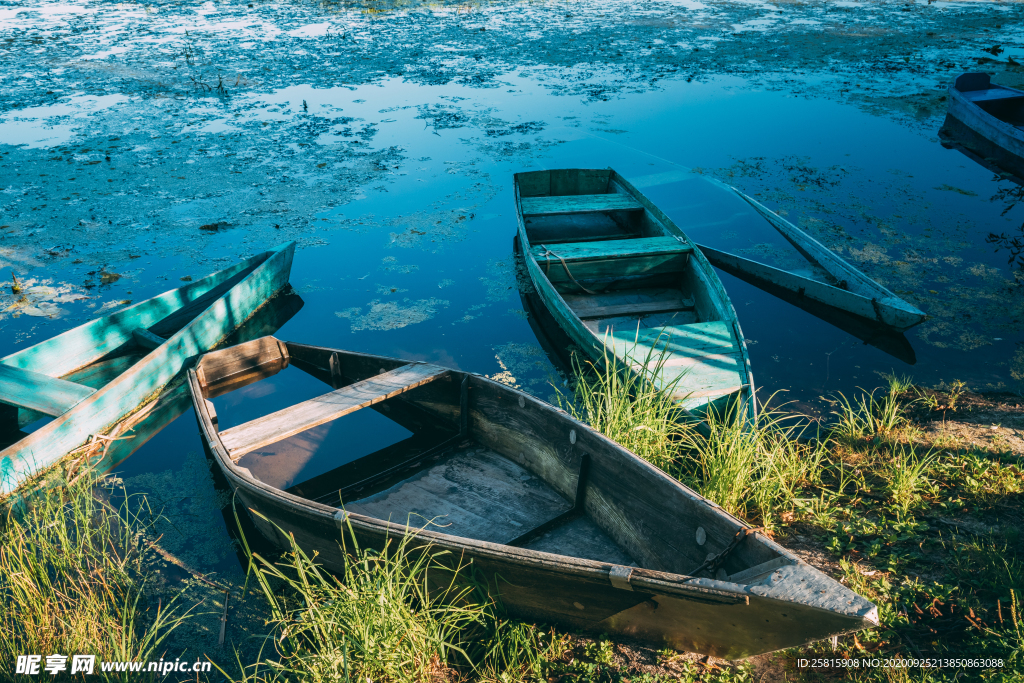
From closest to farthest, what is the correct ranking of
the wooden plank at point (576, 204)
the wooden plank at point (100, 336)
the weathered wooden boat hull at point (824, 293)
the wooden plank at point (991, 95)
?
the wooden plank at point (100, 336), the weathered wooden boat hull at point (824, 293), the wooden plank at point (576, 204), the wooden plank at point (991, 95)

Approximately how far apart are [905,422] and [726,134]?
723cm

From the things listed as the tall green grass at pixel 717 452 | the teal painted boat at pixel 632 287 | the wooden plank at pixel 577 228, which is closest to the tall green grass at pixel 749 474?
the tall green grass at pixel 717 452

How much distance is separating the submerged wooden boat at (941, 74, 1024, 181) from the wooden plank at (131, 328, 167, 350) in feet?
34.6

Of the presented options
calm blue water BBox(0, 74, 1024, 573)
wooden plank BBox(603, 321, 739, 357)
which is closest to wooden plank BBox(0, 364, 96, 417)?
calm blue water BBox(0, 74, 1024, 573)

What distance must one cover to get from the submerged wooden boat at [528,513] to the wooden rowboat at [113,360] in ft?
1.62

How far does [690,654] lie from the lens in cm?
270

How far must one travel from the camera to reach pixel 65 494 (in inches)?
160

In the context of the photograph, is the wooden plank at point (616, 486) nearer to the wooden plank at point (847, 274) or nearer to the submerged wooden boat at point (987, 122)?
the wooden plank at point (847, 274)

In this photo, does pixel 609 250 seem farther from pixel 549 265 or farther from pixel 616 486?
pixel 616 486

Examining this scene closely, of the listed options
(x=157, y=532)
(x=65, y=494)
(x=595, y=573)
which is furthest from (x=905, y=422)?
(x=65, y=494)

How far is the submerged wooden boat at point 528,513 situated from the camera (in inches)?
89.4

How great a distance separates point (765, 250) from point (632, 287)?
1.97m

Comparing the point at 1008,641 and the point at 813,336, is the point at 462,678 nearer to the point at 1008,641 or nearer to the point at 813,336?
the point at 1008,641

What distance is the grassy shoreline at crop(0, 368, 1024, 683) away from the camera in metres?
2.54
